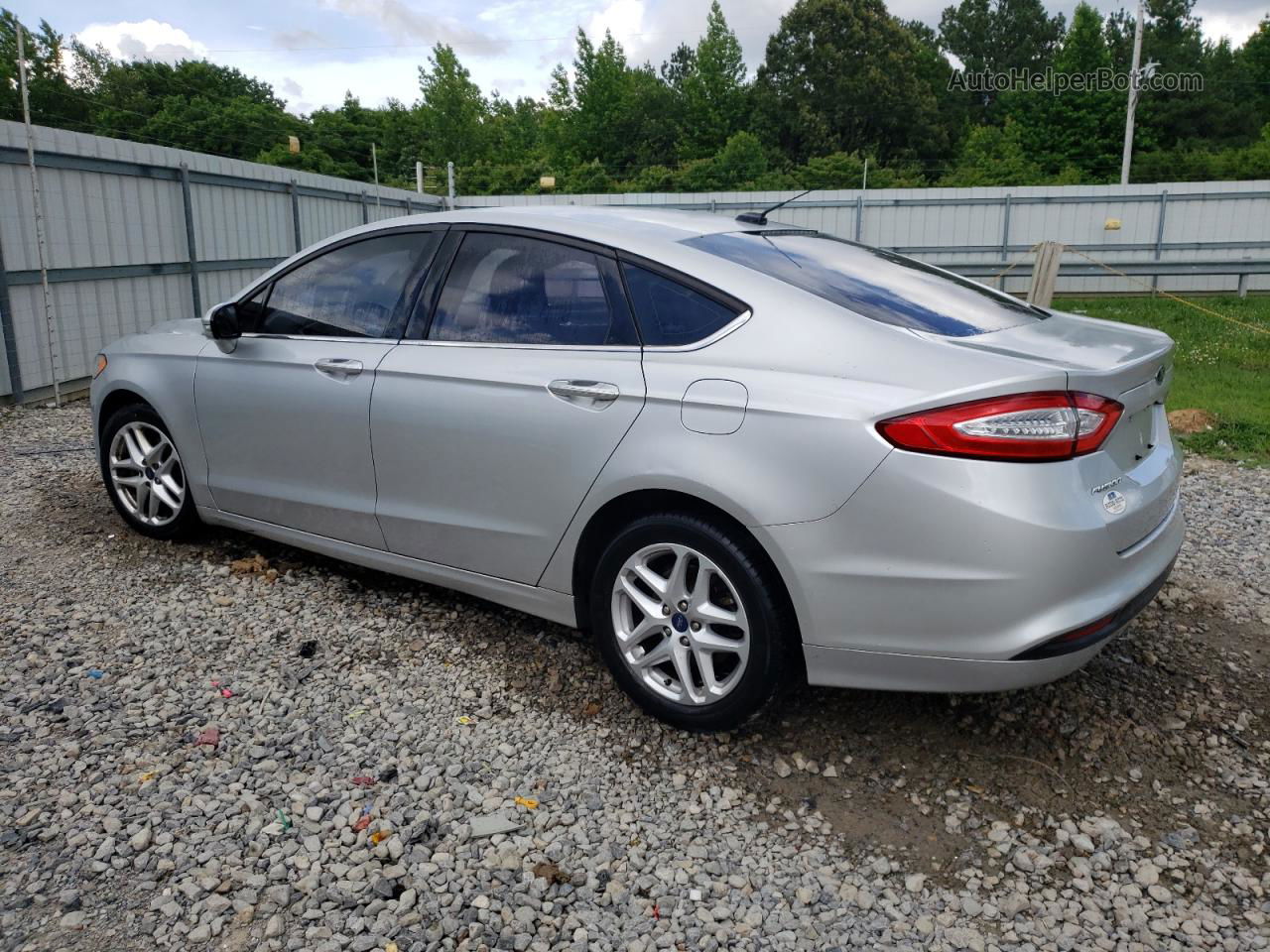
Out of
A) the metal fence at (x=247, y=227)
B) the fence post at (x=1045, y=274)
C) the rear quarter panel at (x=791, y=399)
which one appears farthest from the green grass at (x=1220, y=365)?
the rear quarter panel at (x=791, y=399)

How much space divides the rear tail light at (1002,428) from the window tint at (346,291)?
7.04ft

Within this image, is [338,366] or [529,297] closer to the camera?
[529,297]

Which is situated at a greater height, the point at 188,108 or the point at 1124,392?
the point at 188,108

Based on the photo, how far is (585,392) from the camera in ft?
10.6

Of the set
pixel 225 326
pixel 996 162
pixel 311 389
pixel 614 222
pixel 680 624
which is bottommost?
pixel 680 624

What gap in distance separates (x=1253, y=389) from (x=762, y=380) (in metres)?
8.11

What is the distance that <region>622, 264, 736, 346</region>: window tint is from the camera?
3113 millimetres

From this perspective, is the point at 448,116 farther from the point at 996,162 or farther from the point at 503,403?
the point at 503,403

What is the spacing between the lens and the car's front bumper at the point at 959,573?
259 centimetres

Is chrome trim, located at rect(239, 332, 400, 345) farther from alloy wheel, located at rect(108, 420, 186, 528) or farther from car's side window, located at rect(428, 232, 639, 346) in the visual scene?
alloy wheel, located at rect(108, 420, 186, 528)

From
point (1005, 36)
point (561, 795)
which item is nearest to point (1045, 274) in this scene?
point (561, 795)

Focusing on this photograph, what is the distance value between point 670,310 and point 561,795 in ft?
4.92

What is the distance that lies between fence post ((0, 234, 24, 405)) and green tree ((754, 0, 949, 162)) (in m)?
50.1

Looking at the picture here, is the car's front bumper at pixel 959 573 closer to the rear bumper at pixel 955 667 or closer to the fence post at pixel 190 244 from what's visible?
the rear bumper at pixel 955 667
